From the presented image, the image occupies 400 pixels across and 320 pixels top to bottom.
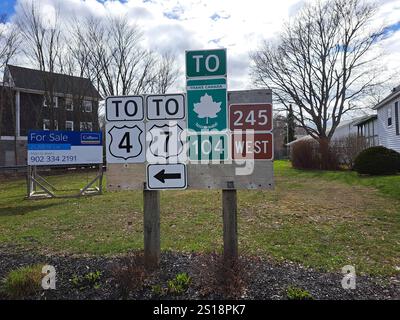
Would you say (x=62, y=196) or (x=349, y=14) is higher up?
(x=349, y=14)

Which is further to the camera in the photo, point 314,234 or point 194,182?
point 314,234

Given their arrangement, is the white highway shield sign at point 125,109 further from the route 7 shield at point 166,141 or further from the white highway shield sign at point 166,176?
the white highway shield sign at point 166,176

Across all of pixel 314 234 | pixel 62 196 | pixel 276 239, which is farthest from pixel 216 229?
pixel 62 196

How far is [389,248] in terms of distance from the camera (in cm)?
520

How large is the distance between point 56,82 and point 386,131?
29.9 m

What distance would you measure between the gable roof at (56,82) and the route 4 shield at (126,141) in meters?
31.2

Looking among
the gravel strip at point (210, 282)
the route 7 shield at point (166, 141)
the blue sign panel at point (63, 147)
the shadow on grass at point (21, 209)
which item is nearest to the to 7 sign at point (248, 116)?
the route 7 shield at point (166, 141)

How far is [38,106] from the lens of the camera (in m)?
34.2

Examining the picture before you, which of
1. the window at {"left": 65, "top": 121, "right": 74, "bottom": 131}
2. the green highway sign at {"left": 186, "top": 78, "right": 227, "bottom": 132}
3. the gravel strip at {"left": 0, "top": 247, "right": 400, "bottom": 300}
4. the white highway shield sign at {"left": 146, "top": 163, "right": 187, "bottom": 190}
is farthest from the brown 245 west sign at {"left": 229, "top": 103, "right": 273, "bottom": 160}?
the window at {"left": 65, "top": 121, "right": 74, "bottom": 131}

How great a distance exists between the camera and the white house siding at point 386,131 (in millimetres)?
22672

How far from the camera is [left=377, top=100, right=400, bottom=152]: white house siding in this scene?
22.7m
